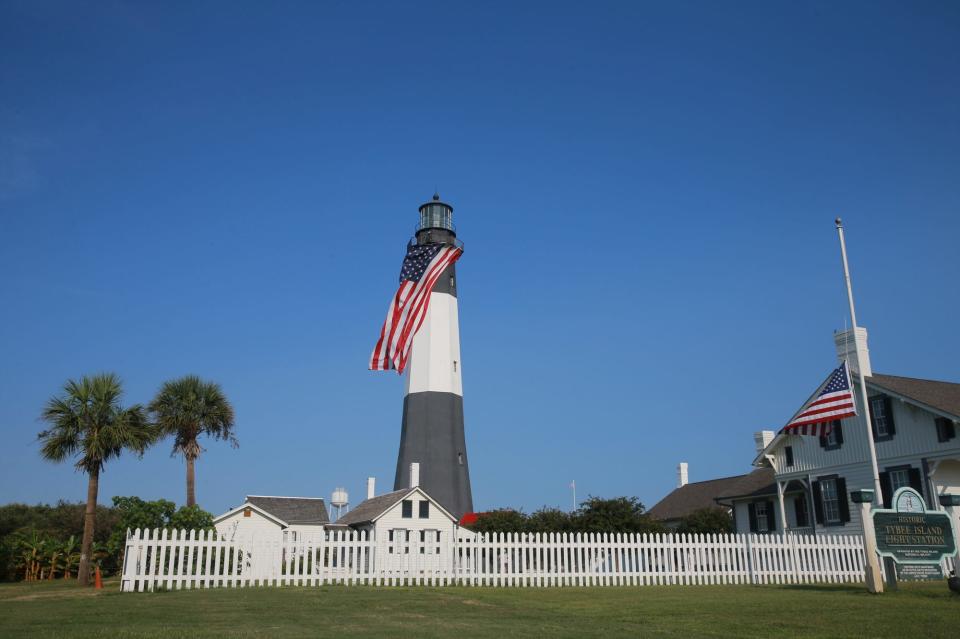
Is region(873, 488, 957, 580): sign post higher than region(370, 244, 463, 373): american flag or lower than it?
lower

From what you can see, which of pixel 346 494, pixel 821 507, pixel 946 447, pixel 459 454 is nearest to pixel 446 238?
pixel 459 454

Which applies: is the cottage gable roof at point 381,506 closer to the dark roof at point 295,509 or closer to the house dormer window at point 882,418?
the dark roof at point 295,509

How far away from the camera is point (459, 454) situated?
4209cm

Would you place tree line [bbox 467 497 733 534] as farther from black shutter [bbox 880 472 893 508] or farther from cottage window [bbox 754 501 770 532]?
A: black shutter [bbox 880 472 893 508]

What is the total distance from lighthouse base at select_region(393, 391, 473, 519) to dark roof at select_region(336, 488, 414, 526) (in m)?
1.21

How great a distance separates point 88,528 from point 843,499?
26842 millimetres

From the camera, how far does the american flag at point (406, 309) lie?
34.2 m

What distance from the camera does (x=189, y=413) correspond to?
36.1 m

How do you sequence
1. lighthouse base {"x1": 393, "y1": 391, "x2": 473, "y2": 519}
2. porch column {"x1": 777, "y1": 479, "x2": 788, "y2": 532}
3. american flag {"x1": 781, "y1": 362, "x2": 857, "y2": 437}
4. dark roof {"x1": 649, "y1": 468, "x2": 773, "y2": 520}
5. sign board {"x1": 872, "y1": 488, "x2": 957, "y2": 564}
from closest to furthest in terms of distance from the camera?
sign board {"x1": 872, "y1": 488, "x2": 957, "y2": 564} → american flag {"x1": 781, "y1": 362, "x2": 857, "y2": 437} → porch column {"x1": 777, "y1": 479, "x2": 788, "y2": 532} → dark roof {"x1": 649, "y1": 468, "x2": 773, "y2": 520} → lighthouse base {"x1": 393, "y1": 391, "x2": 473, "y2": 519}

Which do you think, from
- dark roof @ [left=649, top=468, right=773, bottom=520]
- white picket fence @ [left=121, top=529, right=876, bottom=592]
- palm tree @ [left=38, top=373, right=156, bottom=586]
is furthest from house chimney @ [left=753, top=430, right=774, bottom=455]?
palm tree @ [left=38, top=373, right=156, bottom=586]

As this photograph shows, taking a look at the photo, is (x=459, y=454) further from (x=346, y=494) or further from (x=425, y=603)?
(x=425, y=603)

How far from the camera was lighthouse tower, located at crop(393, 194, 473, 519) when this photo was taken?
4094 centimetres

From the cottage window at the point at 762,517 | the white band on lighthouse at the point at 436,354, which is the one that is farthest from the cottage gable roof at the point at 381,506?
the cottage window at the point at 762,517

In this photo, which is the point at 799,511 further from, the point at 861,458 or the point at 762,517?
the point at 861,458
